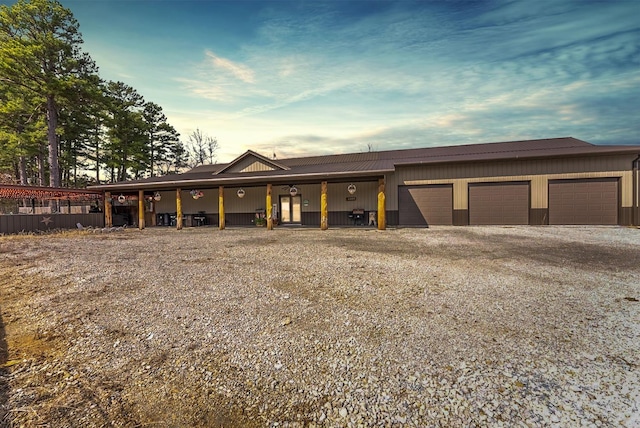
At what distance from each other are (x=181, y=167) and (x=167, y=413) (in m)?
43.9

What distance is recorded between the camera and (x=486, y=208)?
50.7 feet

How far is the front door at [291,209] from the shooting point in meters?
19.2

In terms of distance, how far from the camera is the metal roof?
14.3 metres

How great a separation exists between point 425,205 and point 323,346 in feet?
47.5

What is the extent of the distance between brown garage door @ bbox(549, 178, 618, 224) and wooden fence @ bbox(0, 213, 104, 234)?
1072 inches

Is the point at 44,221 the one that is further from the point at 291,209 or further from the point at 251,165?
the point at 291,209

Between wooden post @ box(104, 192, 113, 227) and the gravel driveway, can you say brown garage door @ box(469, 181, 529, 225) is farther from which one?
wooden post @ box(104, 192, 113, 227)

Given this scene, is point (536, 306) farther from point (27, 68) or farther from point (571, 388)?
point (27, 68)

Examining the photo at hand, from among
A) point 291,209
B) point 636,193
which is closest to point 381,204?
point 291,209

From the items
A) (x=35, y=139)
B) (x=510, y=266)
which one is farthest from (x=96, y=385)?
(x=35, y=139)

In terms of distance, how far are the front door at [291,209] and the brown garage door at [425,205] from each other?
6527mm

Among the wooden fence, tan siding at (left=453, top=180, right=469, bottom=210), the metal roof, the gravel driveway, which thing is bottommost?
the gravel driveway

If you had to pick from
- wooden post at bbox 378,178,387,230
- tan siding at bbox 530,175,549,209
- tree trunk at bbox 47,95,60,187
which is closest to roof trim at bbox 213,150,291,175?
wooden post at bbox 378,178,387,230

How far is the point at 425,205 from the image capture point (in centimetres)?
1630
